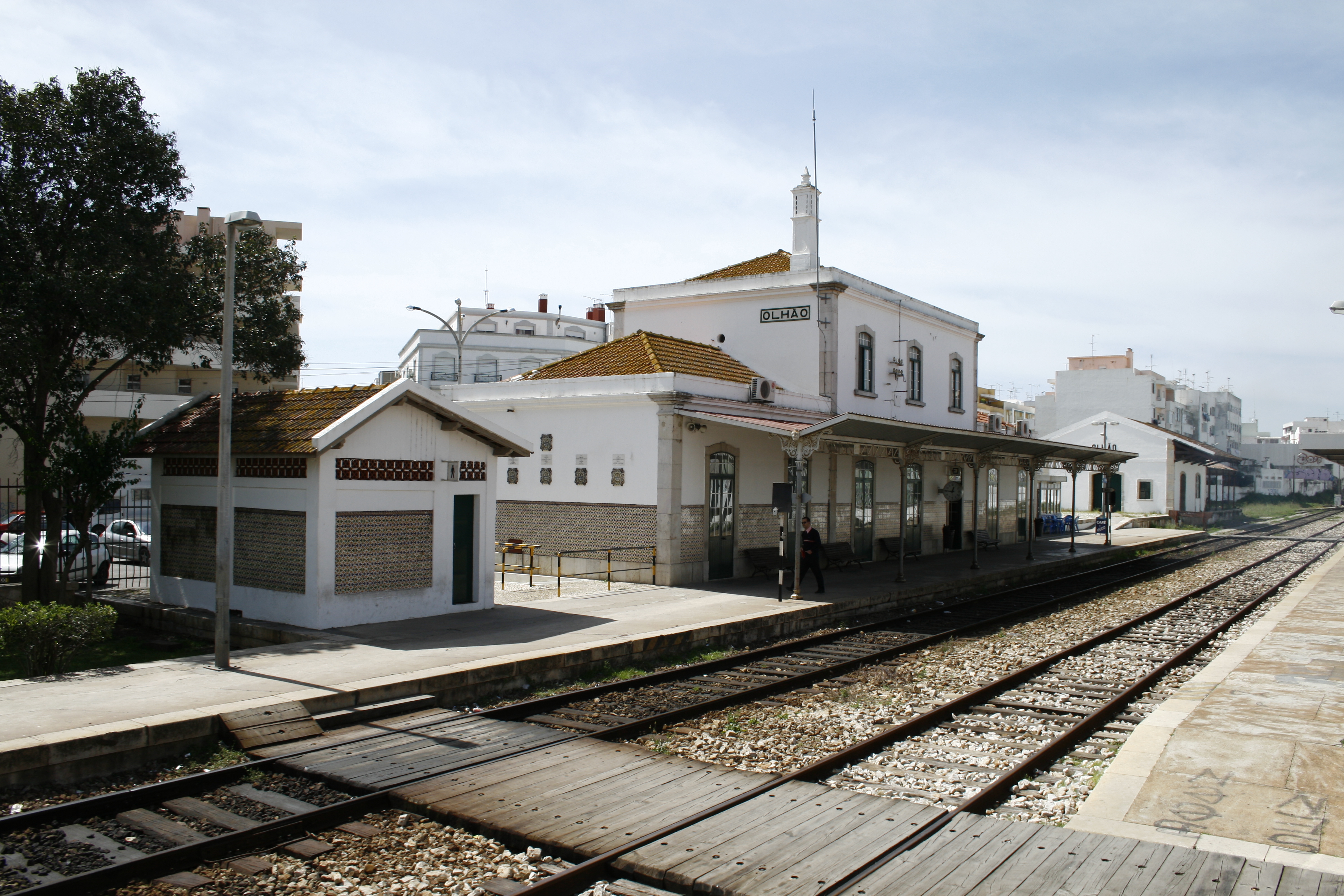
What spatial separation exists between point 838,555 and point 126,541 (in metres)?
16.4

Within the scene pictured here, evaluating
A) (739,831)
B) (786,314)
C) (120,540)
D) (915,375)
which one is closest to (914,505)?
(915,375)

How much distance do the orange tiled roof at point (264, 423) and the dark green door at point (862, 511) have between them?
14.5 metres

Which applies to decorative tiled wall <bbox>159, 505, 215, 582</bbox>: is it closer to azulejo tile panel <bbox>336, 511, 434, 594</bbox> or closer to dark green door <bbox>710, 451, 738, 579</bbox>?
azulejo tile panel <bbox>336, 511, 434, 594</bbox>

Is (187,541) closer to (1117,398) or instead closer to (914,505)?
(914,505)

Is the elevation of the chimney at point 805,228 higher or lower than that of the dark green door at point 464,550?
higher

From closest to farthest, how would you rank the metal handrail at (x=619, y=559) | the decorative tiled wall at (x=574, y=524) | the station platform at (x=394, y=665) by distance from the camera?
the station platform at (x=394, y=665), the metal handrail at (x=619, y=559), the decorative tiled wall at (x=574, y=524)

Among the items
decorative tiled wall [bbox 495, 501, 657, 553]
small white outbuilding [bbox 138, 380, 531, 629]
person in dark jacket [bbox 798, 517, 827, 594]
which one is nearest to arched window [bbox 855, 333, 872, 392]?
person in dark jacket [bbox 798, 517, 827, 594]

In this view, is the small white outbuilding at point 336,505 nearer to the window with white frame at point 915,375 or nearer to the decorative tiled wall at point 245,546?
the decorative tiled wall at point 245,546

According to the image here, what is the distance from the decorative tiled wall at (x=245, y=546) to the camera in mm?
12391

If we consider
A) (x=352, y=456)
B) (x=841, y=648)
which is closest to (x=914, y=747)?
(x=841, y=648)

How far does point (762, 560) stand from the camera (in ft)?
66.1

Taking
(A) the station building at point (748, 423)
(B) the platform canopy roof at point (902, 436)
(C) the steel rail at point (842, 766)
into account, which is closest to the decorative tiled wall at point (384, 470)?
(A) the station building at point (748, 423)

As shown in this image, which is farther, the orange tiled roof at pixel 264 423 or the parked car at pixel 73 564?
the parked car at pixel 73 564

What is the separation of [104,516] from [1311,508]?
294 ft
